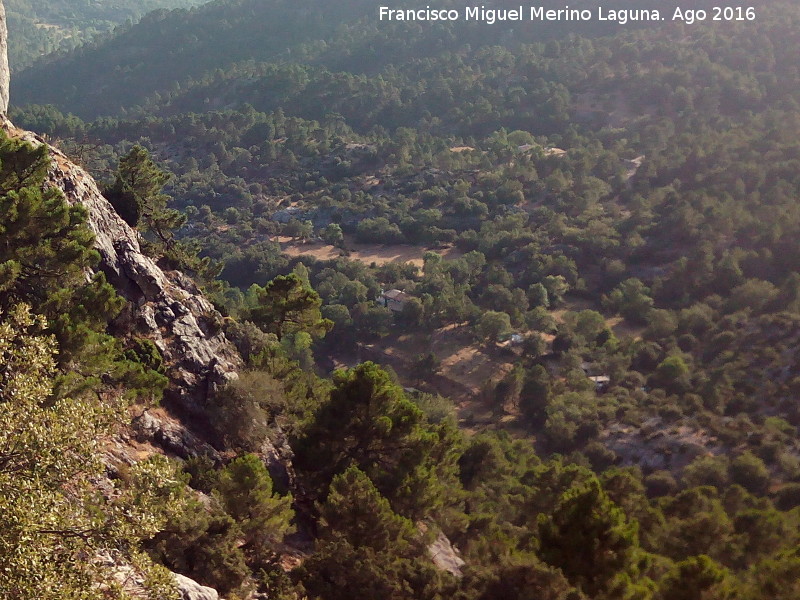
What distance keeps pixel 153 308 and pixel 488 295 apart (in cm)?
5403

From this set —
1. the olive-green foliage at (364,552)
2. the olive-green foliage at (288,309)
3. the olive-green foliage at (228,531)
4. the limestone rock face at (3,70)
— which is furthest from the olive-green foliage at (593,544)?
the limestone rock face at (3,70)

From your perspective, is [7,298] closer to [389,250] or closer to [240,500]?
[240,500]

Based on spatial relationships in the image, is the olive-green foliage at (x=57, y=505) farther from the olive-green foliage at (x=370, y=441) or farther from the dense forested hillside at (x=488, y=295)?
the olive-green foliage at (x=370, y=441)

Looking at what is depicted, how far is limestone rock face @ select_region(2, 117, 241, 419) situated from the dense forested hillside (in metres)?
1.28

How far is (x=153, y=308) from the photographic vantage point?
27.2 meters

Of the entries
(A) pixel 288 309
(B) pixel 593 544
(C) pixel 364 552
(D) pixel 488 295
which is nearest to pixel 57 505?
(C) pixel 364 552

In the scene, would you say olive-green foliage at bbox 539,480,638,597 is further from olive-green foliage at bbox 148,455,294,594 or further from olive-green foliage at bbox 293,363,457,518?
olive-green foliage at bbox 148,455,294,594

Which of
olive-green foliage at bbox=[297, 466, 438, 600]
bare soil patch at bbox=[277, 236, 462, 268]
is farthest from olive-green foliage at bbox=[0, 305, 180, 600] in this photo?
bare soil patch at bbox=[277, 236, 462, 268]

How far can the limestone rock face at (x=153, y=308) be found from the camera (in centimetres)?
2602

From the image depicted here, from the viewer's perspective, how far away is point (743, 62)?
418 feet

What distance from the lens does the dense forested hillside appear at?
68.0ft

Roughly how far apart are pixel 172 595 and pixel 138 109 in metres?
176

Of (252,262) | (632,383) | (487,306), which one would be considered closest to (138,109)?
(252,262)

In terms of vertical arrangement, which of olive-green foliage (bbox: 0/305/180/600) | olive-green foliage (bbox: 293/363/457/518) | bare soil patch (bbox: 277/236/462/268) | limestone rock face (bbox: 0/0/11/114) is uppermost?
limestone rock face (bbox: 0/0/11/114)
